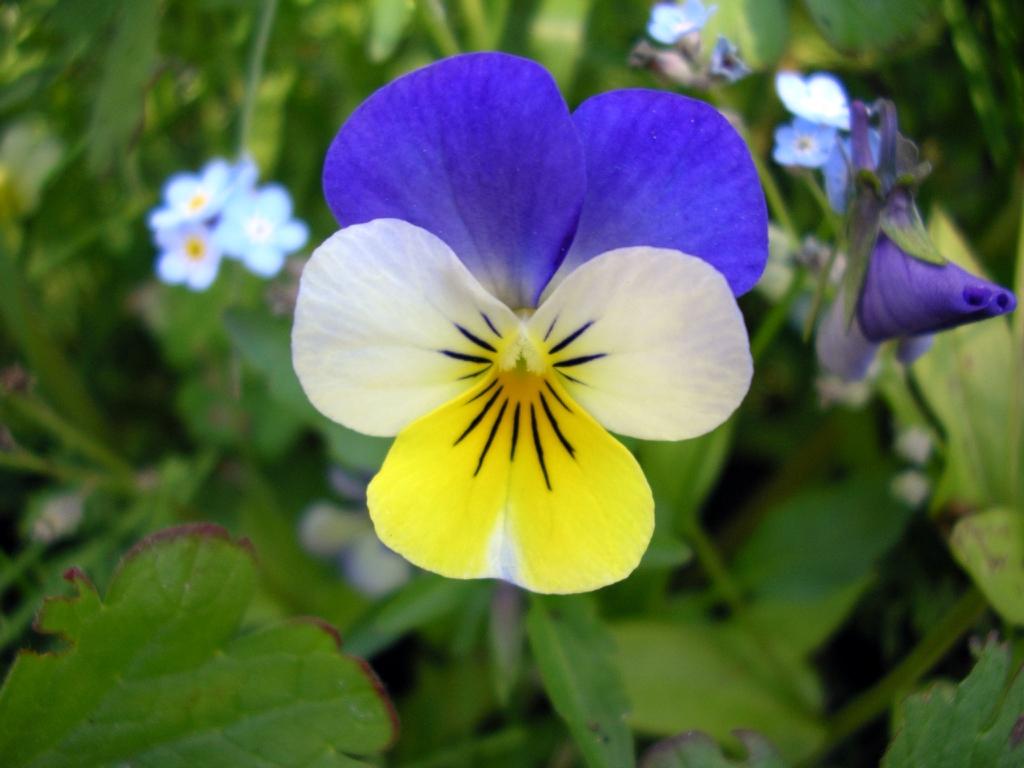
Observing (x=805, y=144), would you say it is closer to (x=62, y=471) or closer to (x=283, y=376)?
(x=283, y=376)

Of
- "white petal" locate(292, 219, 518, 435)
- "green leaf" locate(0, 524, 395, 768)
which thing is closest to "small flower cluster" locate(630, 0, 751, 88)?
"white petal" locate(292, 219, 518, 435)

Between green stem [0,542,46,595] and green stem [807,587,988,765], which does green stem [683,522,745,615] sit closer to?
green stem [807,587,988,765]

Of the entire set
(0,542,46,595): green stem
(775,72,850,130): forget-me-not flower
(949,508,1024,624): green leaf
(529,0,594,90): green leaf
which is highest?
(775,72,850,130): forget-me-not flower

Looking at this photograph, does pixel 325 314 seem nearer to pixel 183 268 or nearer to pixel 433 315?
pixel 433 315

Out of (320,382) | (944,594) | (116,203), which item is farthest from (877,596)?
(116,203)

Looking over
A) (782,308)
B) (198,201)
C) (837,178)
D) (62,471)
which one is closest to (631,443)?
(782,308)

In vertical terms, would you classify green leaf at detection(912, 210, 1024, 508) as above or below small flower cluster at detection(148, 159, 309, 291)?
below
